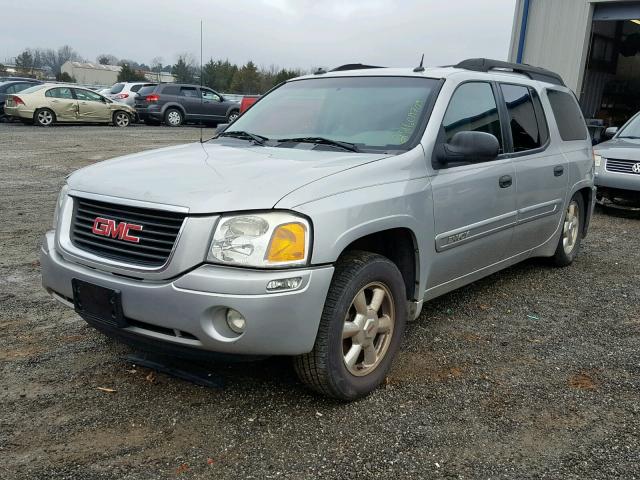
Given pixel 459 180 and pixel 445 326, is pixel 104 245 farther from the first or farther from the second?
pixel 445 326

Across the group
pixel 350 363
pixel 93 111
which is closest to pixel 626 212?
pixel 350 363

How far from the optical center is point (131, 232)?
2762 millimetres

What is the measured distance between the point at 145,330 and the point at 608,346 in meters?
2.93

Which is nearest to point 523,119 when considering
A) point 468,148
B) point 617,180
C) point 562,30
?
point 468,148

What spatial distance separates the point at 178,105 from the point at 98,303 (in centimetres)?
2119

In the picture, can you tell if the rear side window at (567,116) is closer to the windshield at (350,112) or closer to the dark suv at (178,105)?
the windshield at (350,112)

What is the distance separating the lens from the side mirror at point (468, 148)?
3389 millimetres

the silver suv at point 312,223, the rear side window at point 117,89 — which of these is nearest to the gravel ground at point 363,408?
the silver suv at point 312,223

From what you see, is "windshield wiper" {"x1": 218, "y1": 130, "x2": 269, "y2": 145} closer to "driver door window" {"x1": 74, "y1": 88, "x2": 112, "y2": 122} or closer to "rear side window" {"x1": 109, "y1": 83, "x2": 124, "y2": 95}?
"driver door window" {"x1": 74, "y1": 88, "x2": 112, "y2": 122}

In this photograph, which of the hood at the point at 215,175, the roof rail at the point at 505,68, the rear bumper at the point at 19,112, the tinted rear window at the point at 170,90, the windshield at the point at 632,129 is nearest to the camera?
the hood at the point at 215,175

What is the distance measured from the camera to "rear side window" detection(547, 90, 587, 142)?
5.16 meters

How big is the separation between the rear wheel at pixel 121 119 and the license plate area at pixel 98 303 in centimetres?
1999

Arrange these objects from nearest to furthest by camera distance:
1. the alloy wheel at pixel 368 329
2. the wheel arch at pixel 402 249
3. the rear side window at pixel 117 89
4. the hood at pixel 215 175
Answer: the hood at pixel 215 175 → the alloy wheel at pixel 368 329 → the wheel arch at pixel 402 249 → the rear side window at pixel 117 89

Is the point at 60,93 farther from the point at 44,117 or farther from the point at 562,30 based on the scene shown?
the point at 562,30
